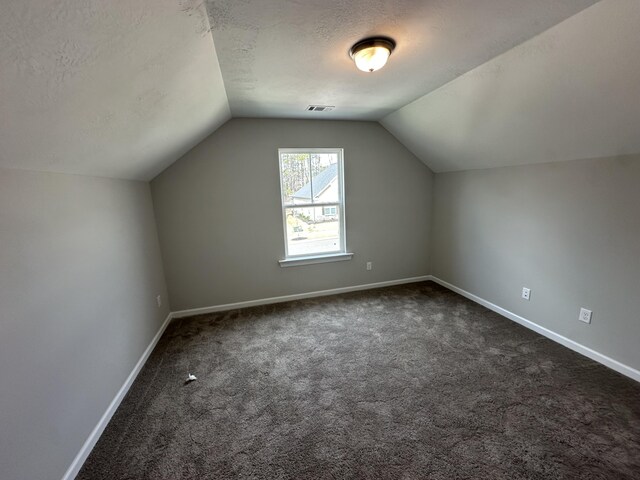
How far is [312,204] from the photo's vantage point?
3551 millimetres

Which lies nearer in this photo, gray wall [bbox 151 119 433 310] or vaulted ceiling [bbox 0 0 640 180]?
vaulted ceiling [bbox 0 0 640 180]

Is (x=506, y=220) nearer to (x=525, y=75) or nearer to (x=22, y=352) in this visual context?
(x=525, y=75)

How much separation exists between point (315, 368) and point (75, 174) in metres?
2.14

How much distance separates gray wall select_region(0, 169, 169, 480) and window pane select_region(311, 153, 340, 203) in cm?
206

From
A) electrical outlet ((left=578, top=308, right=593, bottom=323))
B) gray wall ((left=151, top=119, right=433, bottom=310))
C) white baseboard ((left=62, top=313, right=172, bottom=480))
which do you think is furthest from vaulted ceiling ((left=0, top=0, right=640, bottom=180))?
white baseboard ((left=62, top=313, right=172, bottom=480))

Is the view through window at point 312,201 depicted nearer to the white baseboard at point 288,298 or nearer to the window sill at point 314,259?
the window sill at point 314,259

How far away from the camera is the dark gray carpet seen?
1.46m

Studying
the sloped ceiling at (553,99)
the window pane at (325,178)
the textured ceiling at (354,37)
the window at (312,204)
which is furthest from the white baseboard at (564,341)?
the textured ceiling at (354,37)

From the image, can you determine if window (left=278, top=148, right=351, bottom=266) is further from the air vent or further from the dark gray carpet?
the dark gray carpet

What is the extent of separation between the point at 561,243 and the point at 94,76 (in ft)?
11.0

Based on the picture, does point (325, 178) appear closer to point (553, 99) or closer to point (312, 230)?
point (312, 230)

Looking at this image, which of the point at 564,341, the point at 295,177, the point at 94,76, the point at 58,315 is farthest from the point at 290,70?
the point at 564,341

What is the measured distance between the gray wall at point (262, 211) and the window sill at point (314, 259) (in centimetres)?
7

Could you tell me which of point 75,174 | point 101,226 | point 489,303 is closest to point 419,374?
point 489,303
